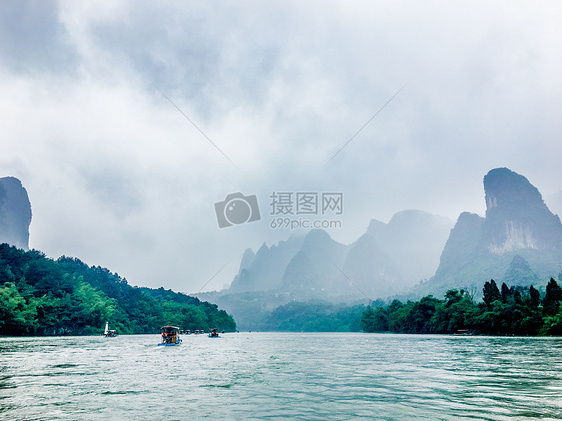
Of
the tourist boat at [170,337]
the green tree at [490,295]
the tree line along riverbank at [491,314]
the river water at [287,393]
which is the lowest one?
the river water at [287,393]

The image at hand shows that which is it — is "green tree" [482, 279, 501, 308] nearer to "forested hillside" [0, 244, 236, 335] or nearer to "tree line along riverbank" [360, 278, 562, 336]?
"tree line along riverbank" [360, 278, 562, 336]

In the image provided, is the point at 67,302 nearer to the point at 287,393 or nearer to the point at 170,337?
the point at 170,337

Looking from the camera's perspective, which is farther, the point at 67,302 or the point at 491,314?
the point at 67,302

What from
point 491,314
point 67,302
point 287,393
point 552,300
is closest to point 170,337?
point 67,302

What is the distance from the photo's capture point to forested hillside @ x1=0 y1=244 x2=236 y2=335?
79.6m

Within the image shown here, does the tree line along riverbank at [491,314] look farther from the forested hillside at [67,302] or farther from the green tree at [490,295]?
the forested hillside at [67,302]

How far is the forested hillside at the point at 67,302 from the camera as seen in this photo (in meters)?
79.6

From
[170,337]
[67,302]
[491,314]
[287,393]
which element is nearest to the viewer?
[287,393]

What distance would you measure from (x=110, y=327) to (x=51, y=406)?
110 metres

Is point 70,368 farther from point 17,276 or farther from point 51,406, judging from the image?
point 17,276

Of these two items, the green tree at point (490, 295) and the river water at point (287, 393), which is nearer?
the river water at point (287, 393)

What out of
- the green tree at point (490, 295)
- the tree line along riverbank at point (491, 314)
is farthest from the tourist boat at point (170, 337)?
the green tree at point (490, 295)

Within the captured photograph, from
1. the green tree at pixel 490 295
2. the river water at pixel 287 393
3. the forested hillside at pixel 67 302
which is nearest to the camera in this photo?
the river water at pixel 287 393

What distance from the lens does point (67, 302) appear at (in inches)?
3784
